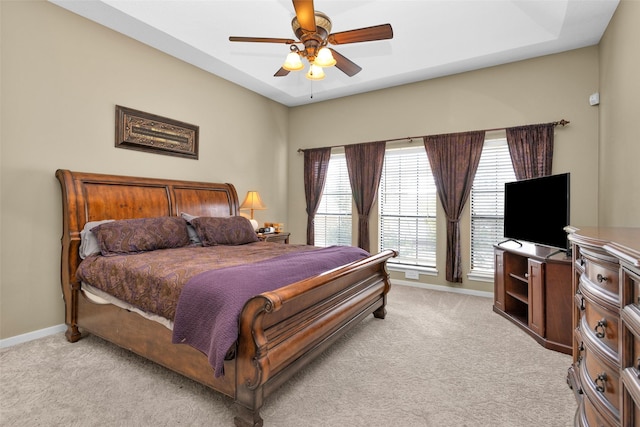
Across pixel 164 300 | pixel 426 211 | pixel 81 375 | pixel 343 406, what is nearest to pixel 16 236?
pixel 81 375

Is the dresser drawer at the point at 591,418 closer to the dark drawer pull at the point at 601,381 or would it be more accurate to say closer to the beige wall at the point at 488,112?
the dark drawer pull at the point at 601,381

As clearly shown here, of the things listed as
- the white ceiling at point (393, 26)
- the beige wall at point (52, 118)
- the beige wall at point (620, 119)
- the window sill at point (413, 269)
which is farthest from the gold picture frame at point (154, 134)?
the beige wall at point (620, 119)

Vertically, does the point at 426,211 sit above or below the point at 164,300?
above

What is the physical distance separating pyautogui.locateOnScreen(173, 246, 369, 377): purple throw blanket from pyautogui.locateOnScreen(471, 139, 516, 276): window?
321cm

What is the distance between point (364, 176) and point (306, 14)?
3.07 meters

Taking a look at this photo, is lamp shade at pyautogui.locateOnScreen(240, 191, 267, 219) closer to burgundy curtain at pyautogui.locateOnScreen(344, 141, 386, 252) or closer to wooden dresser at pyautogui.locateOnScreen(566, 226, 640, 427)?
burgundy curtain at pyautogui.locateOnScreen(344, 141, 386, 252)

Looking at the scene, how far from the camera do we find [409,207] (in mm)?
4820

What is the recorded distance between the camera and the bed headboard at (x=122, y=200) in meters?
2.86

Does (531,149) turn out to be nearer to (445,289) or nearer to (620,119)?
(620,119)

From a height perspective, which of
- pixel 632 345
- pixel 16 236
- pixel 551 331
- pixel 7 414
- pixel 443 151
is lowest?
pixel 7 414

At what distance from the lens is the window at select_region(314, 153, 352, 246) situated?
5.35 meters

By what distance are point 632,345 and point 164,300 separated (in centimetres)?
225

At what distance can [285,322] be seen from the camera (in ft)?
6.25

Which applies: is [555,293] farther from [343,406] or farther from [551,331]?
[343,406]
